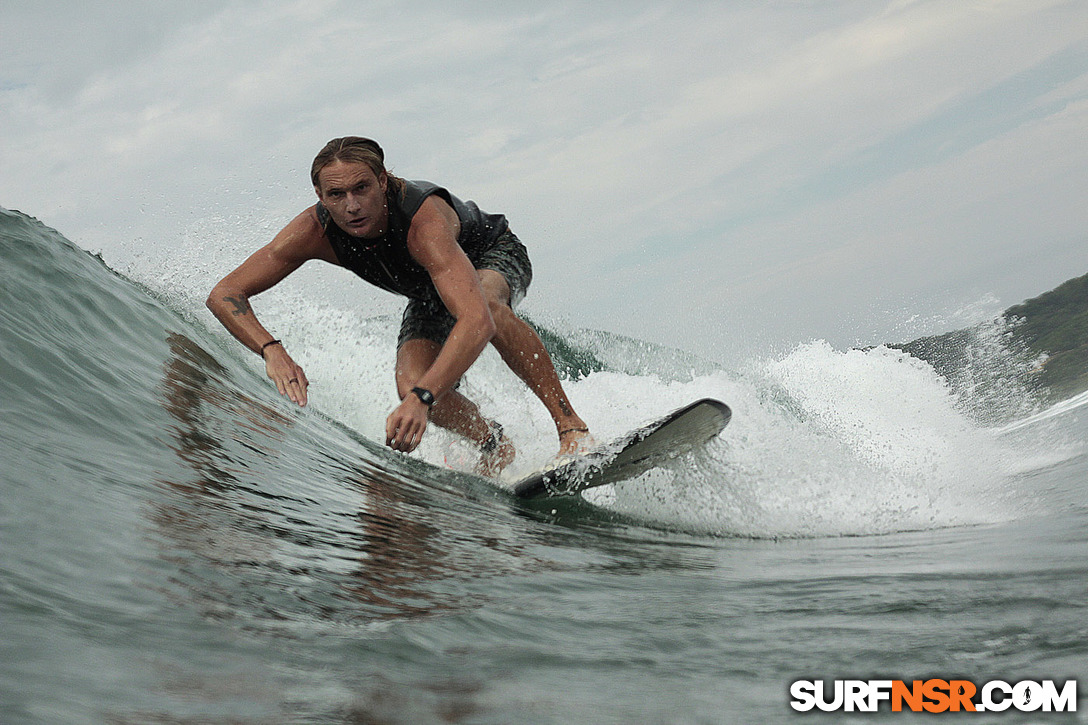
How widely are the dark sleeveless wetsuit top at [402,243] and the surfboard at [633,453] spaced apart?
1.09m

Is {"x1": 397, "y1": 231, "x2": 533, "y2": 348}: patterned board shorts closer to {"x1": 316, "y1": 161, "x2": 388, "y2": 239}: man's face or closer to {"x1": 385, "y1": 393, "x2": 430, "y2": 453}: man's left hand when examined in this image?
{"x1": 316, "y1": 161, "x2": 388, "y2": 239}: man's face

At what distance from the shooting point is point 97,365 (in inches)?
145

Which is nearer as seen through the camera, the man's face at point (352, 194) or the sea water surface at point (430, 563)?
the sea water surface at point (430, 563)

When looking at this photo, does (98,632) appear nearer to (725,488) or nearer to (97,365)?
(97,365)

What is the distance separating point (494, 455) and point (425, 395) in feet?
4.85

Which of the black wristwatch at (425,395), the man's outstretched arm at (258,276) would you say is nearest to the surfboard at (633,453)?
the black wristwatch at (425,395)

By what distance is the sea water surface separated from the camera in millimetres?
1368

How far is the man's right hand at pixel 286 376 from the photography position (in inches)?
130

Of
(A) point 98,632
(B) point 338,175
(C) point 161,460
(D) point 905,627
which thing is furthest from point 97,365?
(D) point 905,627

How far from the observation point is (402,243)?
3.82m

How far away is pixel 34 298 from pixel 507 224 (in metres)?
2.45

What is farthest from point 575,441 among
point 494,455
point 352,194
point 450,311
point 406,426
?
point 352,194

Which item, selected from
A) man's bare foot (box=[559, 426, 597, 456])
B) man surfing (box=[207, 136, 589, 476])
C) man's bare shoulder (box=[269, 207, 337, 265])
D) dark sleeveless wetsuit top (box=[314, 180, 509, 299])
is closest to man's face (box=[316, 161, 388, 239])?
man surfing (box=[207, 136, 589, 476])

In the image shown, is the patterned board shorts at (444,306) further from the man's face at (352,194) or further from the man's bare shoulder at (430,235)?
the man's face at (352,194)
